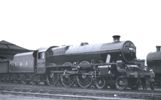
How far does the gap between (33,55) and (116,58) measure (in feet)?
29.6

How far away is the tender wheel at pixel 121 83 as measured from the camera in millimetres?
16125

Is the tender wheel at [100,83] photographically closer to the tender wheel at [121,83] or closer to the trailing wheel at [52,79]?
the tender wheel at [121,83]

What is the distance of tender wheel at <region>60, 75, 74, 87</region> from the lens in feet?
64.7

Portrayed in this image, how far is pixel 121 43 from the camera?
57.2 feet

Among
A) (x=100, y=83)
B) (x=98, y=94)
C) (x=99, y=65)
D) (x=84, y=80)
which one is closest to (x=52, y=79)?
(x=84, y=80)

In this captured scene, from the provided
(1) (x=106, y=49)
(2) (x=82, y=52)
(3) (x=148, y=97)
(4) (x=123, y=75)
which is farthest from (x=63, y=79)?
(3) (x=148, y=97)

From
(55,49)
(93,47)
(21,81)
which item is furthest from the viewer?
(21,81)

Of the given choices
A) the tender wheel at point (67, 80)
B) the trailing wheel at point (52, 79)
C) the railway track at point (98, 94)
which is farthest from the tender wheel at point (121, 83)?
the trailing wheel at point (52, 79)

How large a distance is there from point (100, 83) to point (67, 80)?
3222mm

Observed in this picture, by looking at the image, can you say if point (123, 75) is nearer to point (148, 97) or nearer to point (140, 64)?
point (140, 64)

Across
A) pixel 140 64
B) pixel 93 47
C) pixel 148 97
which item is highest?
pixel 93 47

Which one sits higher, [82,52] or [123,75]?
[82,52]

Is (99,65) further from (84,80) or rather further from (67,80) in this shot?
(67,80)

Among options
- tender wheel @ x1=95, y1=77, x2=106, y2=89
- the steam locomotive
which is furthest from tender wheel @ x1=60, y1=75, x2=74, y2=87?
tender wheel @ x1=95, y1=77, x2=106, y2=89
